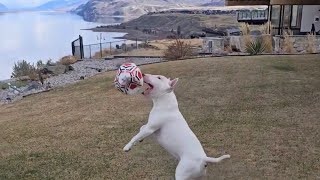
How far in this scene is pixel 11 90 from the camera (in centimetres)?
1440

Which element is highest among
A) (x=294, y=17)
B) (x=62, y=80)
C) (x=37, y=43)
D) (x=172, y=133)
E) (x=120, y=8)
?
(x=120, y=8)

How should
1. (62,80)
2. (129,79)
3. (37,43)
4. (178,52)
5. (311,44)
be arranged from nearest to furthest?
(129,79) < (62,80) < (311,44) < (178,52) < (37,43)

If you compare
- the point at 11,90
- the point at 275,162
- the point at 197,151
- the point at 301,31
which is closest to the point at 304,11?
the point at 301,31

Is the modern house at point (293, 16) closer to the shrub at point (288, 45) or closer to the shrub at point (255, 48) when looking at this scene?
the shrub at point (288, 45)

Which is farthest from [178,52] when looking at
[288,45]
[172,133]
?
[172,133]

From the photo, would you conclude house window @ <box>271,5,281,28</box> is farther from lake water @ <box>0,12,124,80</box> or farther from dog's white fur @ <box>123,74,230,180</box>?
dog's white fur @ <box>123,74,230,180</box>

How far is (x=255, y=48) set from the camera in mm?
15477

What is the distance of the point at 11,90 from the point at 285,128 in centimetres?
1027

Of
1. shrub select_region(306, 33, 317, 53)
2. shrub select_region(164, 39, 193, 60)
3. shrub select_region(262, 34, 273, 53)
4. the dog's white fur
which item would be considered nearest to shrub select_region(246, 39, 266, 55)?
shrub select_region(262, 34, 273, 53)

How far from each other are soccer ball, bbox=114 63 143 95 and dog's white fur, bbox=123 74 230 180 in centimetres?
11

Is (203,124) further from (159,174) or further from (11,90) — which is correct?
(11,90)

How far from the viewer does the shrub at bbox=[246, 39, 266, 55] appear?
1543 cm

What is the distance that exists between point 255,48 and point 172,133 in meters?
12.5

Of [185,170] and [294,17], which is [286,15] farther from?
[185,170]
